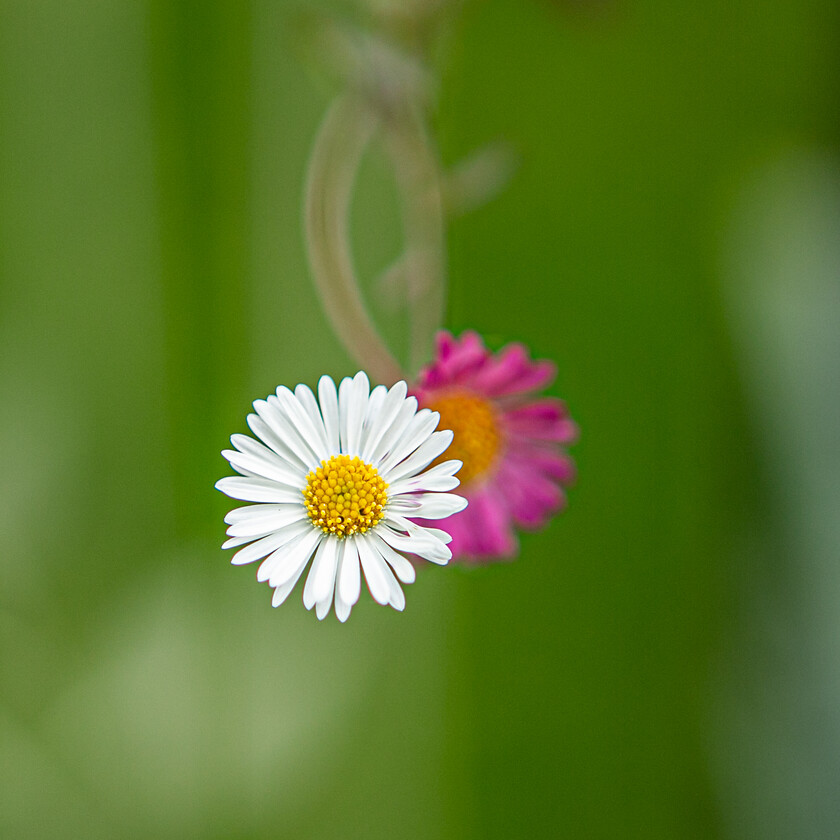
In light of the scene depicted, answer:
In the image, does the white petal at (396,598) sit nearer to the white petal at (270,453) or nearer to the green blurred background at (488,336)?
the white petal at (270,453)

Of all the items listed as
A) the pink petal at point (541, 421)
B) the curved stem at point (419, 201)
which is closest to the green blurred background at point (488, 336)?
the curved stem at point (419, 201)

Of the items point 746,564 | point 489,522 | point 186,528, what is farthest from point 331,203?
point 746,564

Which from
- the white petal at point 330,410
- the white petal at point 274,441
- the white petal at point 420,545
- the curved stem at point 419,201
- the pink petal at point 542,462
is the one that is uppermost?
the curved stem at point 419,201

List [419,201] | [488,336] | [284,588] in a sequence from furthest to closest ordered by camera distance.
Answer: [488,336] → [419,201] → [284,588]

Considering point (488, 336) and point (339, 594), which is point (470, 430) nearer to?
point (339, 594)

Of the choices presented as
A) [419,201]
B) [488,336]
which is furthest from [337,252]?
[488,336]

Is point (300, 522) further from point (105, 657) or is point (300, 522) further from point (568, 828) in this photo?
point (568, 828)

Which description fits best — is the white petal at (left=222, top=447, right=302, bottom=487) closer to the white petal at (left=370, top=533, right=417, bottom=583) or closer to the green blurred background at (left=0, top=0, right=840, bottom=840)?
the white petal at (left=370, top=533, right=417, bottom=583)
